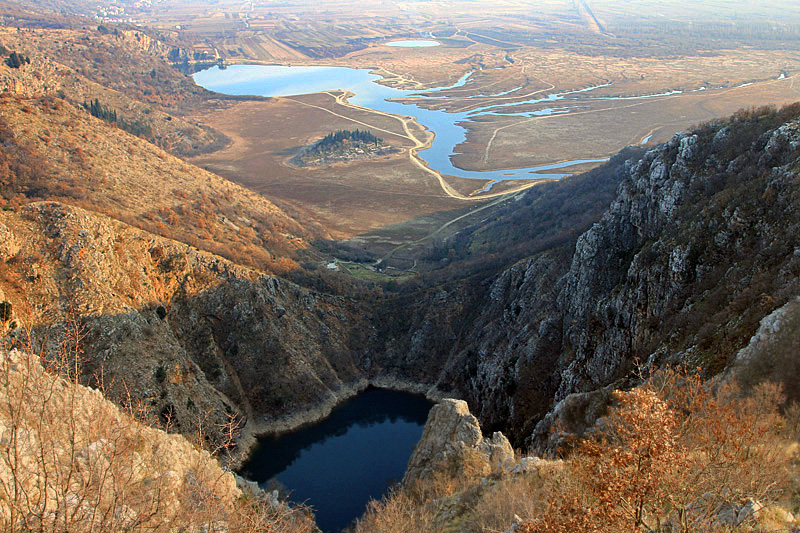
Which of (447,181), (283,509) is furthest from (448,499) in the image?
(447,181)

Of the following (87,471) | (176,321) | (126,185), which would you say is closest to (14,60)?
(126,185)

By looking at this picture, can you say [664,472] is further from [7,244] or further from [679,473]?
[7,244]

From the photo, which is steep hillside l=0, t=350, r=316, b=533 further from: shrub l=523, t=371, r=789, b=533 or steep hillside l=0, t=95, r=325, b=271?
steep hillside l=0, t=95, r=325, b=271

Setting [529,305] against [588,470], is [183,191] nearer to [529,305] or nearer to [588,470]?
[529,305]

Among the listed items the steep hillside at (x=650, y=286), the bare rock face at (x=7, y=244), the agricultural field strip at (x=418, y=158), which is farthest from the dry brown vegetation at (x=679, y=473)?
the agricultural field strip at (x=418, y=158)

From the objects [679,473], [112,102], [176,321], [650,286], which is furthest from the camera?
[112,102]
